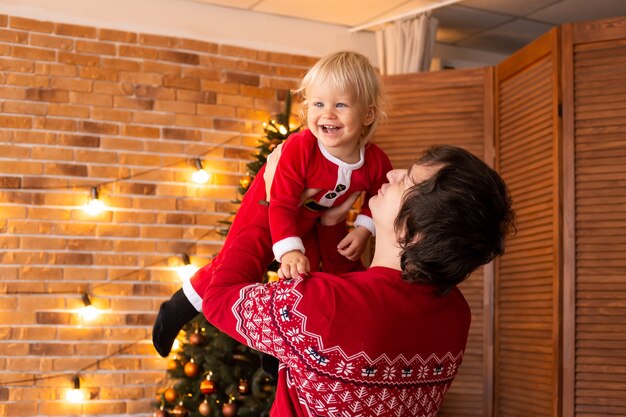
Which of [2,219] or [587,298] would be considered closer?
[587,298]

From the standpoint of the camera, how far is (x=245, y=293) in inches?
65.5

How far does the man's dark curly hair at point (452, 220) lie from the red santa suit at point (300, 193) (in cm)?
40

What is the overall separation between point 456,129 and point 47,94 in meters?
2.42

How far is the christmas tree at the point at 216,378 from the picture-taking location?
13.8ft

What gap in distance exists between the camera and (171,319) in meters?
2.10

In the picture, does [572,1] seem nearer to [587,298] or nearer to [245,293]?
[587,298]

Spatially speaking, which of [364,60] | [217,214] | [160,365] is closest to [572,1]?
[217,214]

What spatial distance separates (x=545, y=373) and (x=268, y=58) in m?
2.60

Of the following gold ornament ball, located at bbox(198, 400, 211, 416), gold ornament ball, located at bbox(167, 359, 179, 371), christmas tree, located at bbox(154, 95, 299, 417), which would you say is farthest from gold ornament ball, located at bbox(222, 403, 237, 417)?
gold ornament ball, located at bbox(167, 359, 179, 371)

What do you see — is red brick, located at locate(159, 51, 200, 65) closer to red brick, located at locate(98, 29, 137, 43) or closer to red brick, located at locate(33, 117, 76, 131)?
red brick, located at locate(98, 29, 137, 43)

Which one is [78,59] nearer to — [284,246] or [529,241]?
[529,241]

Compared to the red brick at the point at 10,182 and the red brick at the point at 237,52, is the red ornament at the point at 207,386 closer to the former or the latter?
the red brick at the point at 10,182

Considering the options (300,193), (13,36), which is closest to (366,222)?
(300,193)

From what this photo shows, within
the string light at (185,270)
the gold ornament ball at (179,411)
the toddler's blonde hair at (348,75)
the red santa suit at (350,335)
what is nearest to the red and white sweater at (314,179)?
the toddler's blonde hair at (348,75)
